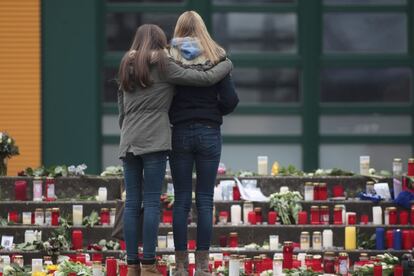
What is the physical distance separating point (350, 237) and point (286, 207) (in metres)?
0.79

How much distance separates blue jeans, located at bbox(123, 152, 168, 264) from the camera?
10.4 m

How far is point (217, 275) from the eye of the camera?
37.2 feet

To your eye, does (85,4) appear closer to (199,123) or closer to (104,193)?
(104,193)

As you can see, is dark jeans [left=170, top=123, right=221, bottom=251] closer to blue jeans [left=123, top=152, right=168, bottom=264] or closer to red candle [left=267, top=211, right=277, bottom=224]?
blue jeans [left=123, top=152, right=168, bottom=264]

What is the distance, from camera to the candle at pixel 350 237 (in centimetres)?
1302

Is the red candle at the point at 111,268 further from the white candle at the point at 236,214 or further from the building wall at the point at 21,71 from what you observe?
the building wall at the point at 21,71

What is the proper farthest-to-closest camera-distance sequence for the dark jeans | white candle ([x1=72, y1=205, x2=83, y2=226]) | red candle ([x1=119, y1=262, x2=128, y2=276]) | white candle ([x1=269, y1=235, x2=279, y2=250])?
white candle ([x1=72, y1=205, x2=83, y2=226]) → white candle ([x1=269, y1=235, x2=279, y2=250]) → red candle ([x1=119, y1=262, x2=128, y2=276]) → the dark jeans

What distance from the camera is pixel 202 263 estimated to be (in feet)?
35.0

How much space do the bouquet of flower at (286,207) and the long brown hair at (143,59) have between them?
133 inches

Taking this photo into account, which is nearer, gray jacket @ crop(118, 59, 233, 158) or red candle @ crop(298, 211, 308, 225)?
gray jacket @ crop(118, 59, 233, 158)

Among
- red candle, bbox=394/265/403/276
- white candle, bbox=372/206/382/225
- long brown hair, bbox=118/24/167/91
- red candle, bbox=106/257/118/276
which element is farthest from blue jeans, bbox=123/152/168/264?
white candle, bbox=372/206/382/225

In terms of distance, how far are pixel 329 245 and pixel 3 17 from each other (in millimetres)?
7359

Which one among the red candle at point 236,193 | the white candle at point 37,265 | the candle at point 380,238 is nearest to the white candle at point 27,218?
the white candle at point 37,265

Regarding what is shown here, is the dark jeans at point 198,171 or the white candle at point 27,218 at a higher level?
the dark jeans at point 198,171
